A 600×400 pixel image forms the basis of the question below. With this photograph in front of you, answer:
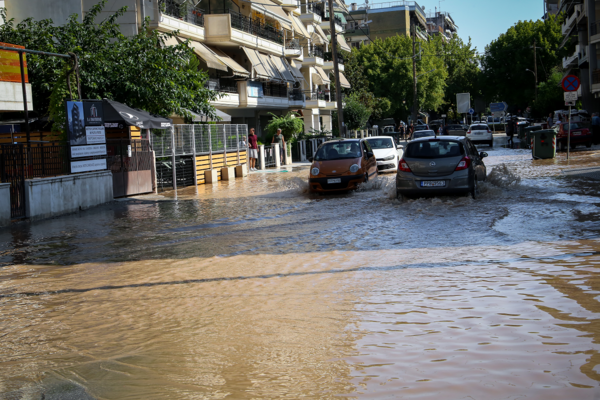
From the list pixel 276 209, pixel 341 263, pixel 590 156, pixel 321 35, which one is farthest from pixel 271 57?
pixel 341 263

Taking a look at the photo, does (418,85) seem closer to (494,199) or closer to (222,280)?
(494,199)

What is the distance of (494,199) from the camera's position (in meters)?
15.0

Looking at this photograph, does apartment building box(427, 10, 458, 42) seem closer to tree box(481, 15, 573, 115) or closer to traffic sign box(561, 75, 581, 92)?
tree box(481, 15, 573, 115)

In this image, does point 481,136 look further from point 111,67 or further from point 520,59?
point 520,59

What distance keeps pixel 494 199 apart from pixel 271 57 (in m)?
32.8

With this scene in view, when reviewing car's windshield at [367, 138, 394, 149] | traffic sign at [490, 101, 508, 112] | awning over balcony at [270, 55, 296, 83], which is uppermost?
awning over balcony at [270, 55, 296, 83]

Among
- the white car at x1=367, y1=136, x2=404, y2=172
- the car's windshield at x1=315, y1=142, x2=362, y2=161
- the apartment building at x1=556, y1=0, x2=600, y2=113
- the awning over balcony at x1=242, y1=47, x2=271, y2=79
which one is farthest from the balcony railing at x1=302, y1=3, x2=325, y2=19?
the car's windshield at x1=315, y1=142, x2=362, y2=161

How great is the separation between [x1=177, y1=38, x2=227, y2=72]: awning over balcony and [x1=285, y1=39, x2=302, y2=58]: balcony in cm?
1415

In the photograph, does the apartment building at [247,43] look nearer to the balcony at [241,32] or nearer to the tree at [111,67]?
the balcony at [241,32]

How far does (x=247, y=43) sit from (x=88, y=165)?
2449cm

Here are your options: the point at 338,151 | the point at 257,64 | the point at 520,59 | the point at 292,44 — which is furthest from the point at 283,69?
the point at 520,59

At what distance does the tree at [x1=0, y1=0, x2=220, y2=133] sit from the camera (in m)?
22.9

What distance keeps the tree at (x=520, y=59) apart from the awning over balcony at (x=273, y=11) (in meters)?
39.6

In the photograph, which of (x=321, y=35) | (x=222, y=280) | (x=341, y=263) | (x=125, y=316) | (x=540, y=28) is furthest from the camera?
(x=540, y=28)
